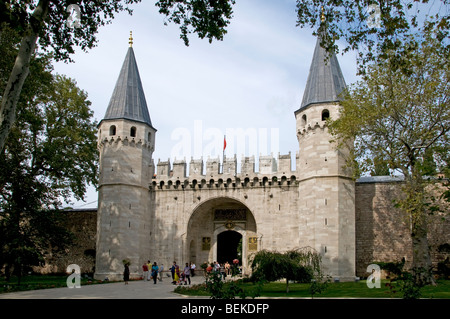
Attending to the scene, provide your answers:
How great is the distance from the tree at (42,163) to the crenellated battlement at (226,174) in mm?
4649

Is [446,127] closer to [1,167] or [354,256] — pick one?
[354,256]

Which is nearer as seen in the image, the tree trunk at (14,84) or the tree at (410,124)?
the tree trunk at (14,84)

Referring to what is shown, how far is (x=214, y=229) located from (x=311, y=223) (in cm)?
766

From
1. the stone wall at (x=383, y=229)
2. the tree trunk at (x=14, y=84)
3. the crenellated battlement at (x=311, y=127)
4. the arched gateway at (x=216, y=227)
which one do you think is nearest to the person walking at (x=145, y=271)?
the arched gateway at (x=216, y=227)

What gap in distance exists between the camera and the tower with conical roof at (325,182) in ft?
78.0

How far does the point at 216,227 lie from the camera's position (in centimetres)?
2992

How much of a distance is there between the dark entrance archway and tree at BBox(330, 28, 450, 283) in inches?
504

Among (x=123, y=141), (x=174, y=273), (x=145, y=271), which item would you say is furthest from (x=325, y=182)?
(x=123, y=141)

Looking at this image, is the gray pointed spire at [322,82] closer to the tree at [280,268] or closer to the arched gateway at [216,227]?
the arched gateway at [216,227]

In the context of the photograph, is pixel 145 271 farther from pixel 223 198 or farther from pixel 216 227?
pixel 223 198

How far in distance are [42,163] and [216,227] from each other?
11.3 metres

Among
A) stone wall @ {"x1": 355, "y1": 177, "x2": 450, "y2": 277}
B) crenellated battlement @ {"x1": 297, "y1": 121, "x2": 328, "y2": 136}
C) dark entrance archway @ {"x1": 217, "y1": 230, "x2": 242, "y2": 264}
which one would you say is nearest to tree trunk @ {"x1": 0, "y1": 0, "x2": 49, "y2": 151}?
crenellated battlement @ {"x1": 297, "y1": 121, "x2": 328, "y2": 136}

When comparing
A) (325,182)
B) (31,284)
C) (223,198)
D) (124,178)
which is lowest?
(31,284)

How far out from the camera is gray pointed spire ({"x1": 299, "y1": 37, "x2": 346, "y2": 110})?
25969mm
